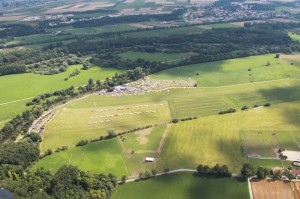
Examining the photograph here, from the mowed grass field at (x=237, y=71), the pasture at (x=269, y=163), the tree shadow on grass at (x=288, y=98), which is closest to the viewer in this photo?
the pasture at (x=269, y=163)

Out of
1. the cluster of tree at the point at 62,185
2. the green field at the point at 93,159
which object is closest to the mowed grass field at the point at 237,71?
the green field at the point at 93,159

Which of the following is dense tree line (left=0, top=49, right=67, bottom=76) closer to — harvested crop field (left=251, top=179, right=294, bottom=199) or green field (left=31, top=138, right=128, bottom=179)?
green field (left=31, top=138, right=128, bottom=179)

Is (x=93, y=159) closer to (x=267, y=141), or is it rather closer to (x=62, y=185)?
(x=62, y=185)

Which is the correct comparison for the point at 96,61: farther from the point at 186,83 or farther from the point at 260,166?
the point at 260,166

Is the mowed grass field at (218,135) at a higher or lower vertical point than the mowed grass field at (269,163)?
higher

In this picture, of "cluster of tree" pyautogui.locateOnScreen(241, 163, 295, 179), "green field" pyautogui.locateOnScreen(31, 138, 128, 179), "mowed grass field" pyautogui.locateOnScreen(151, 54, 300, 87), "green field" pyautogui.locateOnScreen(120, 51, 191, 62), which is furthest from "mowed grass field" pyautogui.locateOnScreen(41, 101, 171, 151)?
"green field" pyautogui.locateOnScreen(120, 51, 191, 62)

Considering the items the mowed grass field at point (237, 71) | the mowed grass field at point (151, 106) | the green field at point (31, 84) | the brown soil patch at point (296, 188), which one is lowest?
the brown soil patch at point (296, 188)

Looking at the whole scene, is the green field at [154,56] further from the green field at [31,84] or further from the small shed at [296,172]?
the small shed at [296,172]

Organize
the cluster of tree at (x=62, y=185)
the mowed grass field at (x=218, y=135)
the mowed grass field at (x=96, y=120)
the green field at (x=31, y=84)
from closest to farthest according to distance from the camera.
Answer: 1. the cluster of tree at (x=62, y=185)
2. the mowed grass field at (x=218, y=135)
3. the mowed grass field at (x=96, y=120)
4. the green field at (x=31, y=84)
